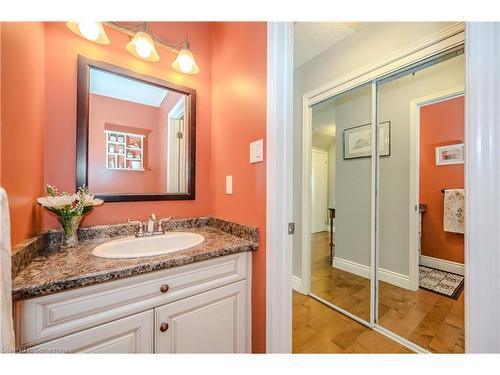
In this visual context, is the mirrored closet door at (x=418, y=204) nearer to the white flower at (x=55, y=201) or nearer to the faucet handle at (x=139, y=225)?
the faucet handle at (x=139, y=225)

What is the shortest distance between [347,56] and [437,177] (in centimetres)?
135

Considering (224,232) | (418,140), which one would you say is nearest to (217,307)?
(224,232)

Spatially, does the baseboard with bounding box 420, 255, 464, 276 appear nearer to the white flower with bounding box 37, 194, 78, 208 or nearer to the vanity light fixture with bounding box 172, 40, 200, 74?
the vanity light fixture with bounding box 172, 40, 200, 74

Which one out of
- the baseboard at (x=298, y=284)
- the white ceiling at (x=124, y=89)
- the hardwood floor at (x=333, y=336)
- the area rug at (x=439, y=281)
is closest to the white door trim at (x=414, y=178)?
the area rug at (x=439, y=281)

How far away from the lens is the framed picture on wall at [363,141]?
172cm

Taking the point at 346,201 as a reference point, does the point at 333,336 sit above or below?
below

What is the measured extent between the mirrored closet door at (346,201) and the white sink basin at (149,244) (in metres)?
Result: 1.51

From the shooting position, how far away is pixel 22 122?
0.80 metres

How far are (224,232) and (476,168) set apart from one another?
3.82 ft

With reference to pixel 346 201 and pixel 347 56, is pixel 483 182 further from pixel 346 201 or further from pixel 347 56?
pixel 347 56

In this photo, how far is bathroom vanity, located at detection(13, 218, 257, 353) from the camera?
2.08 feet

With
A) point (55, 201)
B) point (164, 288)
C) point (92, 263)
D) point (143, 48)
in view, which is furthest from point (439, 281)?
point (143, 48)

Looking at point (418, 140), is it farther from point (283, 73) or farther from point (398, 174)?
point (283, 73)

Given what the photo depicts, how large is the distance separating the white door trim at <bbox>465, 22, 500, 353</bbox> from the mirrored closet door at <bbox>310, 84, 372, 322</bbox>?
1204mm
